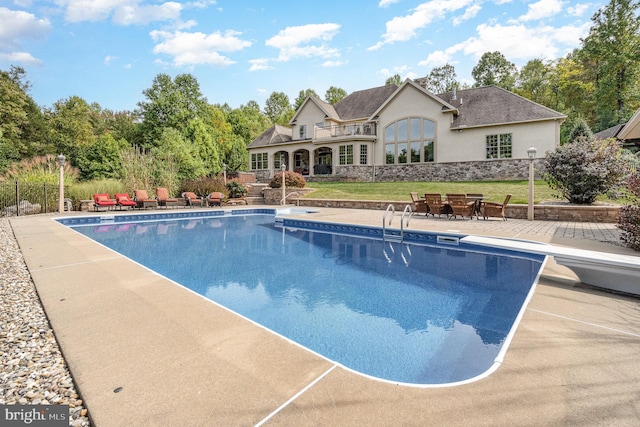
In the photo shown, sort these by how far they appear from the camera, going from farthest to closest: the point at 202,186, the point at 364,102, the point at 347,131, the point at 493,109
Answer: the point at 364,102 < the point at 347,131 < the point at 493,109 < the point at 202,186

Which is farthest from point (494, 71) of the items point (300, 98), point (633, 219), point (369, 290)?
point (369, 290)

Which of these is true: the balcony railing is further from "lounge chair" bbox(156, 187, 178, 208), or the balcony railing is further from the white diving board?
the white diving board

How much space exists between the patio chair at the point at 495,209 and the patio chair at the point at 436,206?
4.00 feet


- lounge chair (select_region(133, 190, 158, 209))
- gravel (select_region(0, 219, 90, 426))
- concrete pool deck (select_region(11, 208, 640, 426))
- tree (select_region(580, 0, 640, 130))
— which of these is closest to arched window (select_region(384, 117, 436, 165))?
lounge chair (select_region(133, 190, 158, 209))

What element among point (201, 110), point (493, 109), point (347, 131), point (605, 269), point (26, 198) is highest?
point (201, 110)

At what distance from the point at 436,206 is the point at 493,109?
47.7ft

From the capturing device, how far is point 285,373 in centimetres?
236

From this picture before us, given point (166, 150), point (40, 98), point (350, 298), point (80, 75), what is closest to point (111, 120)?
point (40, 98)

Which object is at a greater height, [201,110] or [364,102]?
[201,110]

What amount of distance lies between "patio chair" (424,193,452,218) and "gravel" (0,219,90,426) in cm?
1187

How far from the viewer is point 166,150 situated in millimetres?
21625

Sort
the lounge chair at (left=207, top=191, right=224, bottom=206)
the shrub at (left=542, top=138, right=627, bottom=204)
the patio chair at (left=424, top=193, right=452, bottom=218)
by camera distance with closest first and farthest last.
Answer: the shrub at (left=542, top=138, right=627, bottom=204)
the patio chair at (left=424, top=193, right=452, bottom=218)
the lounge chair at (left=207, top=191, right=224, bottom=206)

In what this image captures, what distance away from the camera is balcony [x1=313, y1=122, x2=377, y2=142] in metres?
26.1

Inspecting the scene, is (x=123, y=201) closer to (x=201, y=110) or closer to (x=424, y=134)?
(x=424, y=134)
